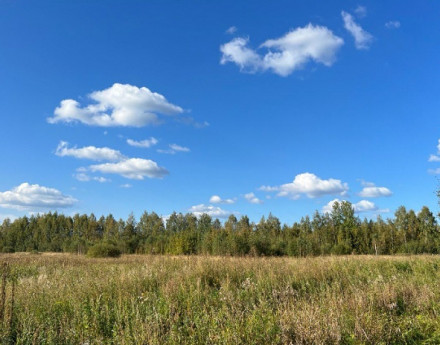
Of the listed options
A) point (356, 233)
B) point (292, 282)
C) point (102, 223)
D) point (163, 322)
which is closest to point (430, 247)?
point (356, 233)

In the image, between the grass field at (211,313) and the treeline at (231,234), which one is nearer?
the grass field at (211,313)

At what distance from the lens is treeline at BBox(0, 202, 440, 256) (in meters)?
60.2

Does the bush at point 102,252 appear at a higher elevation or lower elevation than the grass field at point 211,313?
lower

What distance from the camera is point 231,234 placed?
63.6 meters

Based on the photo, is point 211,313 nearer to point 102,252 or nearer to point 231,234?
point 102,252

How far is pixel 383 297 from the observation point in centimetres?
644

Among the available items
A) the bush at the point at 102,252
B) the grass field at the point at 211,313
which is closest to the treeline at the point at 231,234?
the bush at the point at 102,252

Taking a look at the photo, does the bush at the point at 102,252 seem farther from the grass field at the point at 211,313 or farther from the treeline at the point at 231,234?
the grass field at the point at 211,313

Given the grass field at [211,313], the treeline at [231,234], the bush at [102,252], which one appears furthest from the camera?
the treeline at [231,234]

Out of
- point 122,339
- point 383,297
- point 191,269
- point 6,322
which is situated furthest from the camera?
point 191,269

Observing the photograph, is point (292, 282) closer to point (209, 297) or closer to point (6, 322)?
point (209, 297)

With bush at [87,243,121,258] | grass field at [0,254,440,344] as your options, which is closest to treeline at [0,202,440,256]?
bush at [87,243,121,258]

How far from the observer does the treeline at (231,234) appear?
6025 cm

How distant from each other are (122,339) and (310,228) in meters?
96.1
